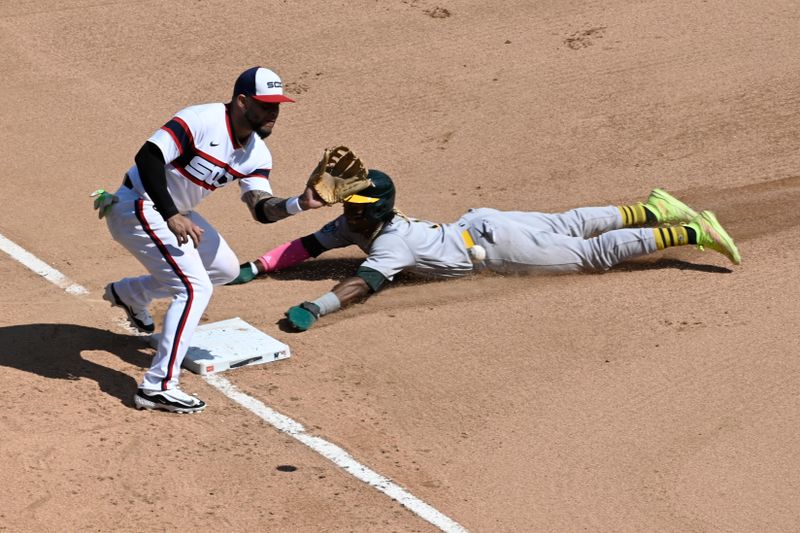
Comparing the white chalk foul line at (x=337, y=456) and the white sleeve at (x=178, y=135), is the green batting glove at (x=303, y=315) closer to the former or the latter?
the white chalk foul line at (x=337, y=456)

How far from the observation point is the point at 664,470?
5.97 m

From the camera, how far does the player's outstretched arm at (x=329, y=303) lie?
7398 mm

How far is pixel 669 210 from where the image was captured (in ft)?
28.7

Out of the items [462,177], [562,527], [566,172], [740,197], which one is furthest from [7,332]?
[740,197]

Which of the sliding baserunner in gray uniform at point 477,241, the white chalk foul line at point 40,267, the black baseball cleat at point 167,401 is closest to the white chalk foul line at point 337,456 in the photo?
the black baseball cleat at point 167,401

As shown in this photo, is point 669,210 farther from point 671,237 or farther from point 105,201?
point 105,201

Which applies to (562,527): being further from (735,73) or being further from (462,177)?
(735,73)

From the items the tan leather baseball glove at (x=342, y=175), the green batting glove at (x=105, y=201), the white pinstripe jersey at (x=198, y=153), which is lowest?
the tan leather baseball glove at (x=342, y=175)

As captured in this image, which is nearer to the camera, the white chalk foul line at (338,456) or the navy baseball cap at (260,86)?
the white chalk foul line at (338,456)

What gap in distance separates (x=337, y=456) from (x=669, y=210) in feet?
12.8

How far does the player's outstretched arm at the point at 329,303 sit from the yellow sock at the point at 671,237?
7.10 feet

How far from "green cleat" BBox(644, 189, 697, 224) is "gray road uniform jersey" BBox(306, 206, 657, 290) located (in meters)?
0.48

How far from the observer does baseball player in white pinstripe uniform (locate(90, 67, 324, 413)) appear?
239 inches

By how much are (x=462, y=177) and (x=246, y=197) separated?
11.8 feet
